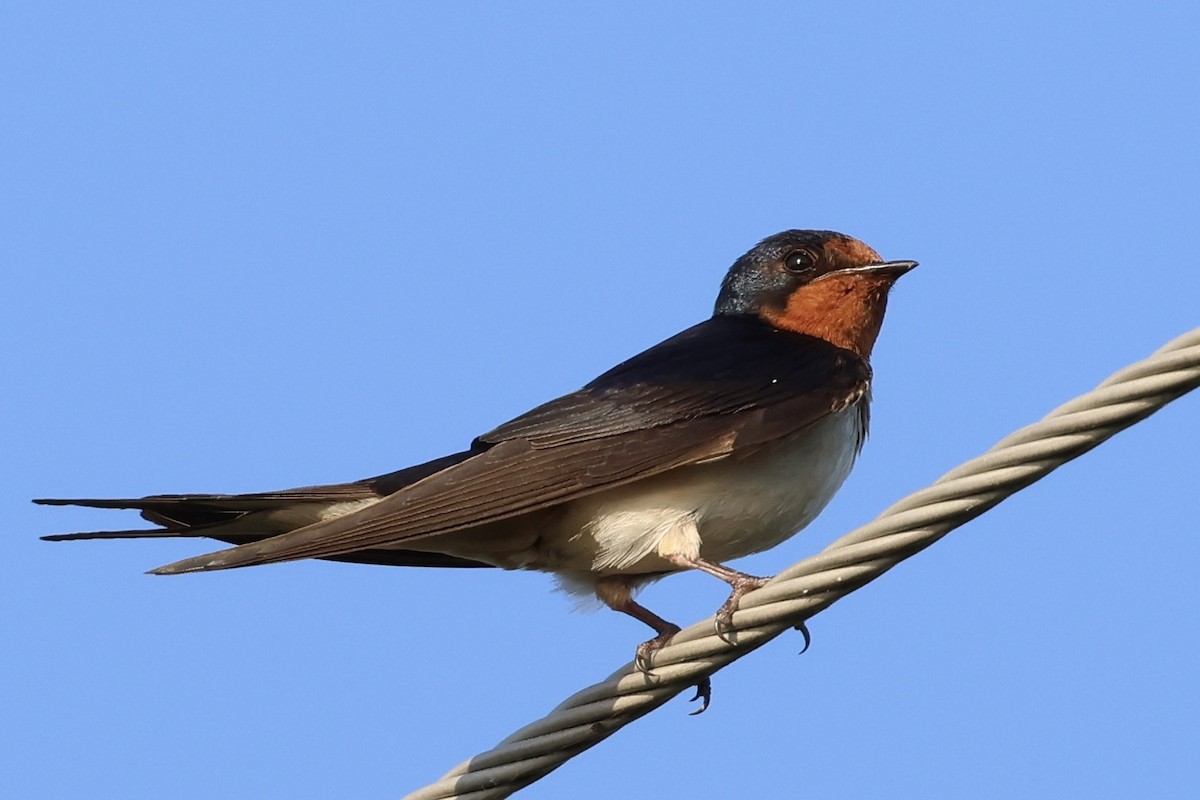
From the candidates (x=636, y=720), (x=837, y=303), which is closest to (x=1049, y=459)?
(x=636, y=720)

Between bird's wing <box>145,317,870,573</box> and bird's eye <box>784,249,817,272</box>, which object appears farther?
bird's eye <box>784,249,817,272</box>

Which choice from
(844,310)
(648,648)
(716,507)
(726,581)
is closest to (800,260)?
(844,310)

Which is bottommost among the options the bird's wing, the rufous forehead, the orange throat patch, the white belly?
the white belly

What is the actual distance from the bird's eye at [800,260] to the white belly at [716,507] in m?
0.93

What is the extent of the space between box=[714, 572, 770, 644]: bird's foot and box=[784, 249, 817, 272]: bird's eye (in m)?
1.92

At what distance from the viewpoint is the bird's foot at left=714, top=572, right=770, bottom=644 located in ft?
12.4

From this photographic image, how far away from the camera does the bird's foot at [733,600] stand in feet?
12.4

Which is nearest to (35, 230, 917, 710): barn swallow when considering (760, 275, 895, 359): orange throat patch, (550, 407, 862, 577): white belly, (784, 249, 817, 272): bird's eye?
(550, 407, 862, 577): white belly

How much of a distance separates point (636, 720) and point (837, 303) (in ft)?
8.22

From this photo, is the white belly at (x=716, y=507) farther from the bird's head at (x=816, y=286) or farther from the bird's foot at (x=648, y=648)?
the bird's head at (x=816, y=286)

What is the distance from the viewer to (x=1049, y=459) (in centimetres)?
312

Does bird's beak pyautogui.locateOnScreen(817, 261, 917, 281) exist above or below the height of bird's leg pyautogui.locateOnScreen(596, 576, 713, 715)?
above

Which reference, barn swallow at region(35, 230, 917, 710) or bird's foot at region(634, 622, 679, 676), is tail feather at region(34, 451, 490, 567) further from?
bird's foot at region(634, 622, 679, 676)

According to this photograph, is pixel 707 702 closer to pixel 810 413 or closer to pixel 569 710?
pixel 810 413
